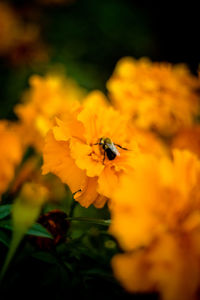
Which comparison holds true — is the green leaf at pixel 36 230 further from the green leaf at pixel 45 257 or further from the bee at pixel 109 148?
the bee at pixel 109 148

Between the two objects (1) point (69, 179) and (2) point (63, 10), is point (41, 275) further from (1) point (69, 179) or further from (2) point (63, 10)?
(2) point (63, 10)

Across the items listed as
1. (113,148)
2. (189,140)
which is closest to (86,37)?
(189,140)

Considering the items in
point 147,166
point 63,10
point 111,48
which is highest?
point 147,166

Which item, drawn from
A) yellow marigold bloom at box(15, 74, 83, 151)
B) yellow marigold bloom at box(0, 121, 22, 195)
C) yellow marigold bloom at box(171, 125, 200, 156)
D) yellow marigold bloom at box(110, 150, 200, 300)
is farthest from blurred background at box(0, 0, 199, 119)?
yellow marigold bloom at box(110, 150, 200, 300)

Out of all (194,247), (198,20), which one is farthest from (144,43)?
(194,247)

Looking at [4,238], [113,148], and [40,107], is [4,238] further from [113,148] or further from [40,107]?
[40,107]
